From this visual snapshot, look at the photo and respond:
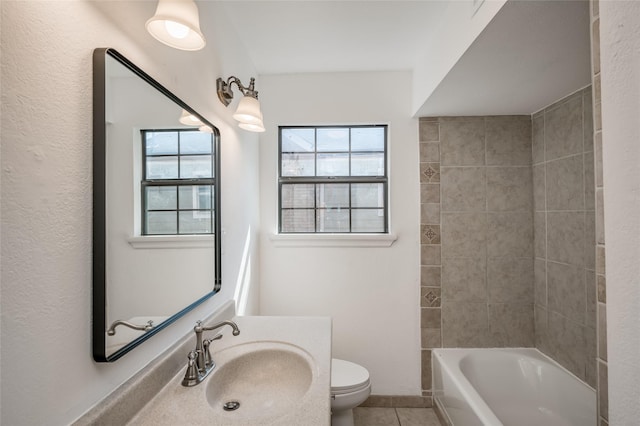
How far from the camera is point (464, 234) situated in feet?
Answer: 7.81

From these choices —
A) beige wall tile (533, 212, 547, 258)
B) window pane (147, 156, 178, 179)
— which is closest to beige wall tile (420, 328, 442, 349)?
beige wall tile (533, 212, 547, 258)

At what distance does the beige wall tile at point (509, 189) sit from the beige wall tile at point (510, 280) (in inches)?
16.0

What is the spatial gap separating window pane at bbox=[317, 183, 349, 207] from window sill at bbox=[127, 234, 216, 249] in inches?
48.5

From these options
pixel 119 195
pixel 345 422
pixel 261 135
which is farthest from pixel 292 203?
pixel 119 195

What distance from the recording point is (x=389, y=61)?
2.29 meters

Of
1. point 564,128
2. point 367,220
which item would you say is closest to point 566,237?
point 564,128

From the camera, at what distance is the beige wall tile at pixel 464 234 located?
2.37 meters

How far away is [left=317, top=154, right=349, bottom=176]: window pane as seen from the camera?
2.59m

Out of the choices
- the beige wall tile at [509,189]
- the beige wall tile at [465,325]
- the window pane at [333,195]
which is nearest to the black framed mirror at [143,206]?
the window pane at [333,195]

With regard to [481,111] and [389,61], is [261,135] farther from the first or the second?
[481,111]

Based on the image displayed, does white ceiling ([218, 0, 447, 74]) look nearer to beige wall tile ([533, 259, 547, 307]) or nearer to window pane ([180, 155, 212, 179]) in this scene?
window pane ([180, 155, 212, 179])

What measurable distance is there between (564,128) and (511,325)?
1468mm

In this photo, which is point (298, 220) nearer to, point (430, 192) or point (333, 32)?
point (430, 192)

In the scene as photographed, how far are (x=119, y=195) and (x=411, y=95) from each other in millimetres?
2206
